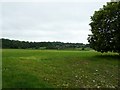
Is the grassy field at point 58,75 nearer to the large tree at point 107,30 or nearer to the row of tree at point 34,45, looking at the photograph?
the large tree at point 107,30

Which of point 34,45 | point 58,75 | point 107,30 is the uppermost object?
A: point 107,30

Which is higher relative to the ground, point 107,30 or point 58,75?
point 107,30

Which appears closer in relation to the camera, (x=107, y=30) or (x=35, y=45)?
(x=107, y=30)

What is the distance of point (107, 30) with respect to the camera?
1590 inches

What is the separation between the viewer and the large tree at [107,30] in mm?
39556

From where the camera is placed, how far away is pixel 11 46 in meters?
69.4

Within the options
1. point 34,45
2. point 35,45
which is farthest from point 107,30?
point 35,45

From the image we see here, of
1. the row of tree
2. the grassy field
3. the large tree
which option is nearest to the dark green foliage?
the row of tree

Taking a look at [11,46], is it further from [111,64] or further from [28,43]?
[111,64]

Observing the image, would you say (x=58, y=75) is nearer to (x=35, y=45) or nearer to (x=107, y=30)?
(x=107, y=30)

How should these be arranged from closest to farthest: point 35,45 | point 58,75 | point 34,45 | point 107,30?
point 58,75 → point 107,30 → point 34,45 → point 35,45

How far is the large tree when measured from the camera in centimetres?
3956

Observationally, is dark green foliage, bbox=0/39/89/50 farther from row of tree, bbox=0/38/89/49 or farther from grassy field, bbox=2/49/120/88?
grassy field, bbox=2/49/120/88

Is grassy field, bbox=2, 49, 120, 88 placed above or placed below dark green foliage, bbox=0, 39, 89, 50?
below
